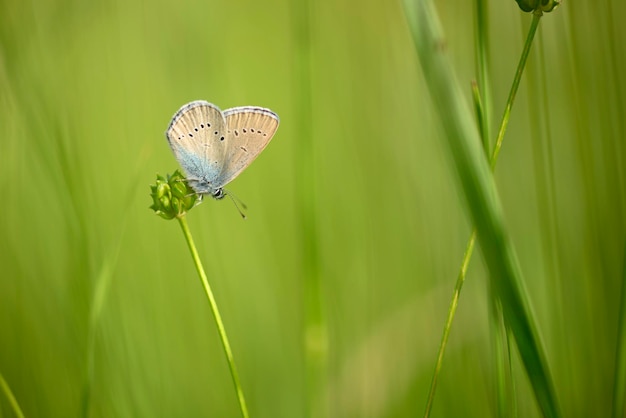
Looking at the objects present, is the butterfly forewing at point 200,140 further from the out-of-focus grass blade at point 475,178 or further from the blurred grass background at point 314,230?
the out-of-focus grass blade at point 475,178

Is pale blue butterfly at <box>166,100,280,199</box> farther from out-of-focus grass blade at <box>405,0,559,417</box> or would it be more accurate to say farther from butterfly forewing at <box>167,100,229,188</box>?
out-of-focus grass blade at <box>405,0,559,417</box>

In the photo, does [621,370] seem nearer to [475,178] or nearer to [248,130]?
[475,178]

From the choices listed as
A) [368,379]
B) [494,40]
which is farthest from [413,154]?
[368,379]

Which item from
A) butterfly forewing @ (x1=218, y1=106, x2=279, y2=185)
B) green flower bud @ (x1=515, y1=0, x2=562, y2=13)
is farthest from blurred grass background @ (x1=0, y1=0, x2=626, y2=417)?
green flower bud @ (x1=515, y1=0, x2=562, y2=13)

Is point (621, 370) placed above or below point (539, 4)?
below

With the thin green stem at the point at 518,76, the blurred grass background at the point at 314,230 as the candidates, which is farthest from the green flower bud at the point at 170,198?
the thin green stem at the point at 518,76

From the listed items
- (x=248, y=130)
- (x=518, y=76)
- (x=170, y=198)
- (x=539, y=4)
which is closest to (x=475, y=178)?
(x=518, y=76)

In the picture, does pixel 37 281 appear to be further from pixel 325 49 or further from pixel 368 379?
pixel 325 49
